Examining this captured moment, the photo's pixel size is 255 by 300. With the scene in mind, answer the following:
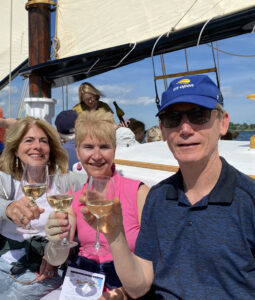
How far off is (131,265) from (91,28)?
10.4 feet

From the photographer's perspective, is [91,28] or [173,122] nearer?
[173,122]

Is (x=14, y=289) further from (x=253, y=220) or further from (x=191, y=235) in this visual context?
(x=253, y=220)

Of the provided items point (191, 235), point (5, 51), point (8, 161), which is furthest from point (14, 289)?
point (5, 51)

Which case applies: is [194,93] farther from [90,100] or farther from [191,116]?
[90,100]

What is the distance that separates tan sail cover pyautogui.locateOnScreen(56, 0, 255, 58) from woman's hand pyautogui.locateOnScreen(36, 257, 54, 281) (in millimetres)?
2284

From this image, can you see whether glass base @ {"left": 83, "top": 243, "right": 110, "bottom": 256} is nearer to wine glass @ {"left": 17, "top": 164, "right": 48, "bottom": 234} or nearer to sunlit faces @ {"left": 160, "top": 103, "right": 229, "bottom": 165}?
wine glass @ {"left": 17, "top": 164, "right": 48, "bottom": 234}

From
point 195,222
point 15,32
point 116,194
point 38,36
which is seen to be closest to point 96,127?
point 116,194

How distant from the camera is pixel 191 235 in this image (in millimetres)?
1169

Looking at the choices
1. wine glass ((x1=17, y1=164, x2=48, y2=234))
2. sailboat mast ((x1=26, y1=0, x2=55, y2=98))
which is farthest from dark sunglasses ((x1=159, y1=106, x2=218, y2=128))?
sailboat mast ((x1=26, y1=0, x2=55, y2=98))

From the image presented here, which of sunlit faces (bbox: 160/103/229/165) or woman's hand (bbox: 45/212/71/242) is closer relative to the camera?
sunlit faces (bbox: 160/103/229/165)

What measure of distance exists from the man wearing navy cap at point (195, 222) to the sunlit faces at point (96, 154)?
0.58 m

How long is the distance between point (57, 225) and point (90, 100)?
302 centimetres

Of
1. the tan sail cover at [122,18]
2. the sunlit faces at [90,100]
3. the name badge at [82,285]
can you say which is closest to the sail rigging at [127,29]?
the tan sail cover at [122,18]

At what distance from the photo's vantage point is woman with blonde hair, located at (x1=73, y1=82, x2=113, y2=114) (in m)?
4.14
